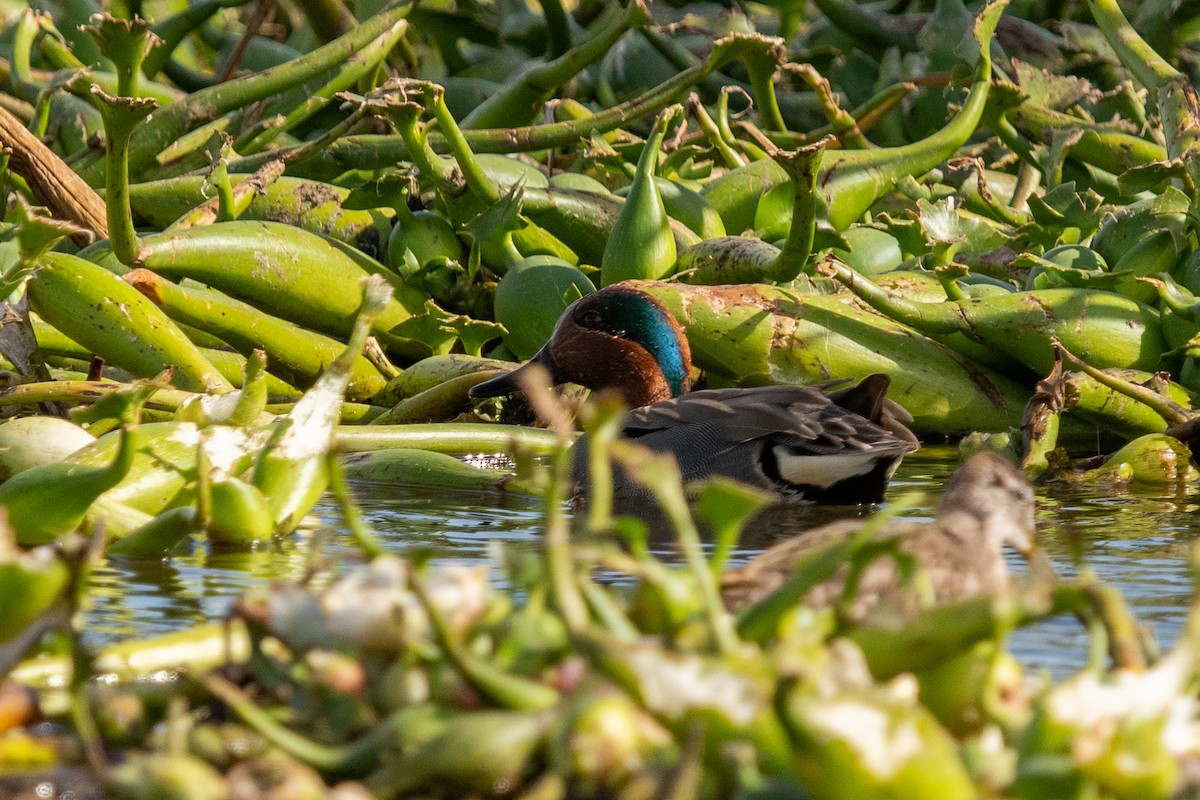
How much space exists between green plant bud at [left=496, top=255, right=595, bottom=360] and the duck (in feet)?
12.6

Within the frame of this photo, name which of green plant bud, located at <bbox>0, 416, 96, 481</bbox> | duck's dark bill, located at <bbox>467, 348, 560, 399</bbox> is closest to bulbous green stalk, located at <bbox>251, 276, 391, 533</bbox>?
green plant bud, located at <bbox>0, 416, 96, 481</bbox>

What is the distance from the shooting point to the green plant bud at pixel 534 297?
624cm

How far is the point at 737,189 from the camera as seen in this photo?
6945 mm

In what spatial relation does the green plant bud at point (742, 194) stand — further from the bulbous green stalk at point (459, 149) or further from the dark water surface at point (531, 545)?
the dark water surface at point (531, 545)

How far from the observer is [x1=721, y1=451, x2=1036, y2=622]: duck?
196 centimetres

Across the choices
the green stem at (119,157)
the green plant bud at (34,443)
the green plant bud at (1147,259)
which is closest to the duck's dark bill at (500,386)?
the green stem at (119,157)

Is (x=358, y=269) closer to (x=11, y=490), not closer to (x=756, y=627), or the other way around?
(x=11, y=490)

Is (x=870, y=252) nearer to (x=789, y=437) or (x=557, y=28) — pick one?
(x=789, y=437)

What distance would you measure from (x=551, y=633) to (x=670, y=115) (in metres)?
4.55

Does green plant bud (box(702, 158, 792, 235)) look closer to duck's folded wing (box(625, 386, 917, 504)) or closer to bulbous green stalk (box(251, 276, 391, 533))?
duck's folded wing (box(625, 386, 917, 504))

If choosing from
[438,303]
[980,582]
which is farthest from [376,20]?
[980,582]

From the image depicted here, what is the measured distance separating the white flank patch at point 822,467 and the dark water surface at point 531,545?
0.29 feet

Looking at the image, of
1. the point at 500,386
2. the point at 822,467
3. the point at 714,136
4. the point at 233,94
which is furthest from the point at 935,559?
the point at 233,94

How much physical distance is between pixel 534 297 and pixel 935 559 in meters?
4.22
